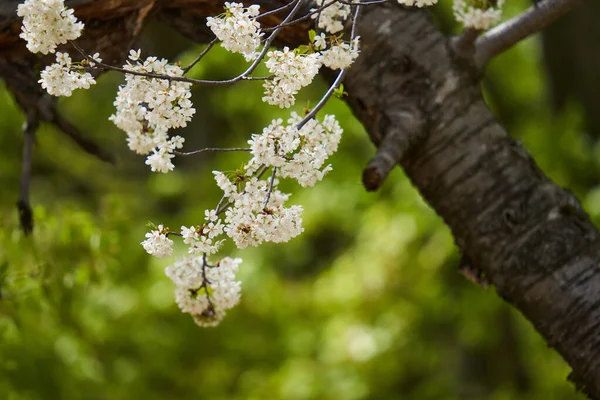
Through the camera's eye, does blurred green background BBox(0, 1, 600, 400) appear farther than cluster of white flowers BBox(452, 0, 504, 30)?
Yes

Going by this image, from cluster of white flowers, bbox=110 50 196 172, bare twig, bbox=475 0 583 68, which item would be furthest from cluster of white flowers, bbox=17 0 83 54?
bare twig, bbox=475 0 583 68

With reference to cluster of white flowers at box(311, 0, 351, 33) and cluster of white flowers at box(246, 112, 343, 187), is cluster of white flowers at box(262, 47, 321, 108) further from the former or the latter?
cluster of white flowers at box(311, 0, 351, 33)

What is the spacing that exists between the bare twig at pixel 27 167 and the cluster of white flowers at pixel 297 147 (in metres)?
1.26

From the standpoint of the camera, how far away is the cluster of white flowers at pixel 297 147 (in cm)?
149

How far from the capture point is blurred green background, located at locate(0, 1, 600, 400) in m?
3.85

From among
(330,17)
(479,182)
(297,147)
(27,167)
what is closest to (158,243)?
(297,147)

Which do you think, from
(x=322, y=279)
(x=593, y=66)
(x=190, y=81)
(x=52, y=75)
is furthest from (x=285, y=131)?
(x=593, y=66)

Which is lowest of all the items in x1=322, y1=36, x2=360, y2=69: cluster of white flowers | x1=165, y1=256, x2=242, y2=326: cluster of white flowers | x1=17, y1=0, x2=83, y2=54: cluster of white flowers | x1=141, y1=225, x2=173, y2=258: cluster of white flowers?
A: x1=141, y1=225, x2=173, y2=258: cluster of white flowers

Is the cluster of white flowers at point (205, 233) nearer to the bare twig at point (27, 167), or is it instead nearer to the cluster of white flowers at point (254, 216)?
the cluster of white flowers at point (254, 216)

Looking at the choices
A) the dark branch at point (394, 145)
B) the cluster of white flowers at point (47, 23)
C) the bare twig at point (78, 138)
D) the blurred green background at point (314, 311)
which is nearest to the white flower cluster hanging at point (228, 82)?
the cluster of white flowers at point (47, 23)

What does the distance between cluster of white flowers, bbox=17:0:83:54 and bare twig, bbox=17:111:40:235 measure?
1.04m

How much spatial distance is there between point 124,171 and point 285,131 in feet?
24.4

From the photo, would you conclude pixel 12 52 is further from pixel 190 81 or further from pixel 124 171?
pixel 124 171

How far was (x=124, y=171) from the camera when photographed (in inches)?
338
